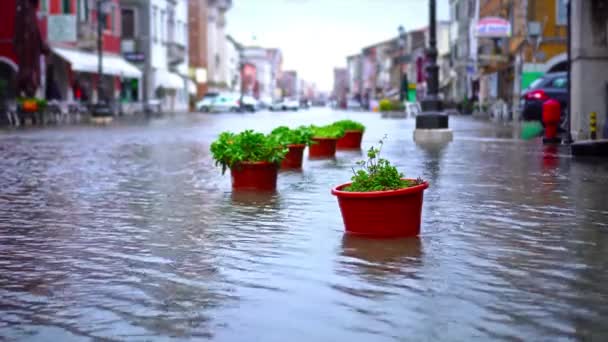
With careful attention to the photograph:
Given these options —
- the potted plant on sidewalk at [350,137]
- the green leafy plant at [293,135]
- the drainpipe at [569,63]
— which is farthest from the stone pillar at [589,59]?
the green leafy plant at [293,135]

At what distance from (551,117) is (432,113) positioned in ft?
11.5

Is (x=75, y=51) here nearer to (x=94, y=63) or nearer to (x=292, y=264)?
(x=94, y=63)

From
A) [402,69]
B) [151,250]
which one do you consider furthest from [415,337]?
[402,69]

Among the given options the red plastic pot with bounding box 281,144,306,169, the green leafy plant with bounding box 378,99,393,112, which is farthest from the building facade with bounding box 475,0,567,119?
the red plastic pot with bounding box 281,144,306,169

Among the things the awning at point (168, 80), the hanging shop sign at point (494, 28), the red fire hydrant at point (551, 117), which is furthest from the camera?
the awning at point (168, 80)

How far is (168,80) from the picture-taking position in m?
74.9

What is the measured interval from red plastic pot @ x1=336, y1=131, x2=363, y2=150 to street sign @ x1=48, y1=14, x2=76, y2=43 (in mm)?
31811

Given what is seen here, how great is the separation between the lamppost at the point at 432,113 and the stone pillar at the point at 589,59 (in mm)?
3854

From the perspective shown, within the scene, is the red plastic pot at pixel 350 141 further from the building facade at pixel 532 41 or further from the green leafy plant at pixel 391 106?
the green leafy plant at pixel 391 106

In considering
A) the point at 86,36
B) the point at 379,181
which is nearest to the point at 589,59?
the point at 379,181

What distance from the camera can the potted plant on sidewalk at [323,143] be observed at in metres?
17.9

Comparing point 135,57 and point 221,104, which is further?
point 221,104

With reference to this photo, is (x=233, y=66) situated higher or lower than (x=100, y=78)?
higher

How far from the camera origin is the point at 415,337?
4816 mm
